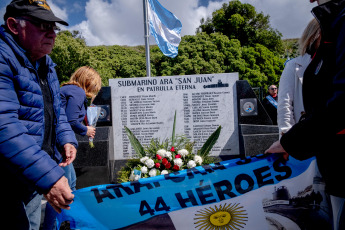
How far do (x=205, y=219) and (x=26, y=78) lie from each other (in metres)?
1.43

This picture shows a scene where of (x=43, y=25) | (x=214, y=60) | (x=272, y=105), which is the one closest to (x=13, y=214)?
(x=43, y=25)

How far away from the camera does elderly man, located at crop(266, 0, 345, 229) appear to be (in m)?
1.04

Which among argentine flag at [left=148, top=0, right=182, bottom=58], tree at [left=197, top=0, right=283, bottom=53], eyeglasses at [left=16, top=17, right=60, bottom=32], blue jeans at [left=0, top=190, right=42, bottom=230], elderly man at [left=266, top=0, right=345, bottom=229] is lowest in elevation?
blue jeans at [left=0, top=190, right=42, bottom=230]

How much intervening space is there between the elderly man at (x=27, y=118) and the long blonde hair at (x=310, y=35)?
1.92 metres

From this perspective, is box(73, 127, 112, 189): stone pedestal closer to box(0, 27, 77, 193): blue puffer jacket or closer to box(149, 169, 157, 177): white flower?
box(149, 169, 157, 177): white flower

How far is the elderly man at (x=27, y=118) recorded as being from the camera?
3.93ft

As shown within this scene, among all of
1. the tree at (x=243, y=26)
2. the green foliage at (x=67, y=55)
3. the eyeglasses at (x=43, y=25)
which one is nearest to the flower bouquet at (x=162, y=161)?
the eyeglasses at (x=43, y=25)

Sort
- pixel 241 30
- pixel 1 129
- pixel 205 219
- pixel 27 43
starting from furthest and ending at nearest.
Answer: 1. pixel 241 30
2. pixel 205 219
3. pixel 27 43
4. pixel 1 129

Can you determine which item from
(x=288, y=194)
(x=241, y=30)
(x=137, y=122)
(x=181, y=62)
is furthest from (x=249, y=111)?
(x=241, y=30)

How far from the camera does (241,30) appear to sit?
89.1 ft

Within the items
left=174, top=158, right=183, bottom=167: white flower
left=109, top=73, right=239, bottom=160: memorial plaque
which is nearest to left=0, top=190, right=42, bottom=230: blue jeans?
left=174, top=158, right=183, bottom=167: white flower

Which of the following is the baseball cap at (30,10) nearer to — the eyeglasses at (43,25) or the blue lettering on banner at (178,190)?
the eyeglasses at (43,25)

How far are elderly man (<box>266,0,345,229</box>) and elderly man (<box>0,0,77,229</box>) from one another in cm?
116

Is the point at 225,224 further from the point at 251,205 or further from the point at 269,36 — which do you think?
the point at 269,36
